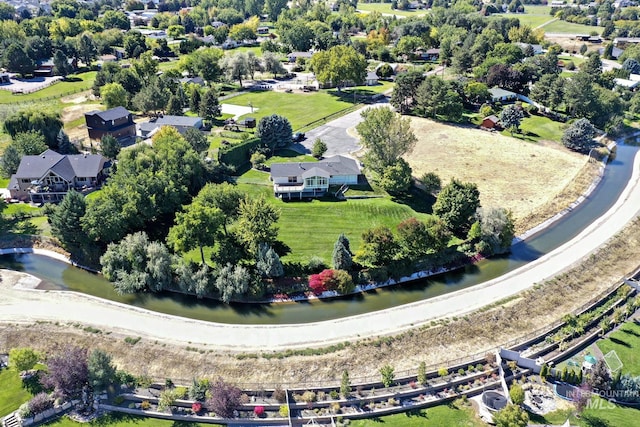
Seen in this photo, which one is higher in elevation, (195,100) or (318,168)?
(195,100)

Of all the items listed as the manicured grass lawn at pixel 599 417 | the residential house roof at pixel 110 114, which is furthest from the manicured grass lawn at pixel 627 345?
the residential house roof at pixel 110 114

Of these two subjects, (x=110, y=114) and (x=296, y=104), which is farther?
(x=296, y=104)

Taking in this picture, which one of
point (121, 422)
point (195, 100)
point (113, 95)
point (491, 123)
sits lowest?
point (121, 422)

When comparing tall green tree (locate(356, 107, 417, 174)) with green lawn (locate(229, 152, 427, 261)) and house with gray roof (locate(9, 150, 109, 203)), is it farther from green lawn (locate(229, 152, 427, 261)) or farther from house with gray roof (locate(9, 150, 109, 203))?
house with gray roof (locate(9, 150, 109, 203))

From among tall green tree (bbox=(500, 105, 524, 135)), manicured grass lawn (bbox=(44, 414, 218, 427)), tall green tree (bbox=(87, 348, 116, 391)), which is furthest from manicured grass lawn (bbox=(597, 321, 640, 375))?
tall green tree (bbox=(500, 105, 524, 135))

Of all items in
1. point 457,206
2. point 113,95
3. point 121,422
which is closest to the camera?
point 121,422

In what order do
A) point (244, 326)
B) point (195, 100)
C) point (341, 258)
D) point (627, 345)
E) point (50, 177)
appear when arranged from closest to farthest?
point (627, 345) < point (244, 326) < point (341, 258) < point (50, 177) < point (195, 100)

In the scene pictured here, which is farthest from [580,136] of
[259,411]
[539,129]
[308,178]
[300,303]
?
[259,411]

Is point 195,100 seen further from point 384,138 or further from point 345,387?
point 345,387
